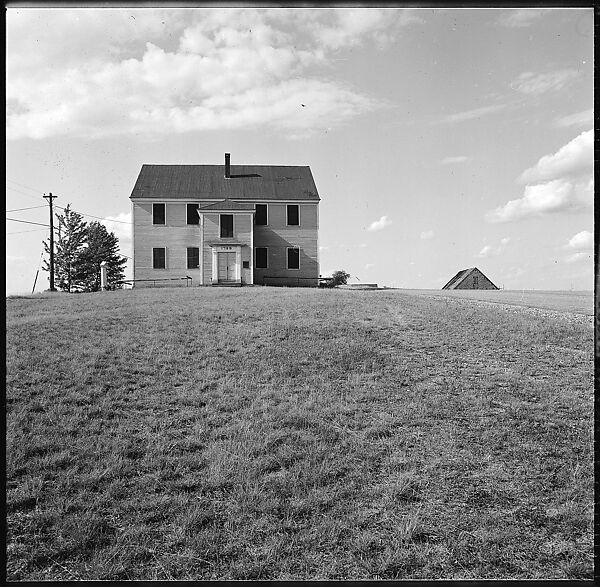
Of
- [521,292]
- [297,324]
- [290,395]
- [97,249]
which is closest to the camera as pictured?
[290,395]

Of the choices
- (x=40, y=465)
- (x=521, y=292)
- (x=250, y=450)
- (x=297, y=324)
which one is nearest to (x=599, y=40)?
(x=250, y=450)

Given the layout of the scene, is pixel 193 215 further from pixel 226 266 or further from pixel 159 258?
pixel 226 266

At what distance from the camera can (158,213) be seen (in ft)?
22.4

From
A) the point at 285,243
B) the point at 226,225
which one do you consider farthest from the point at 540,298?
the point at 226,225

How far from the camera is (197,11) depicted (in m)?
4.33

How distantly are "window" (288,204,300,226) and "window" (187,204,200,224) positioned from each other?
1.38 meters

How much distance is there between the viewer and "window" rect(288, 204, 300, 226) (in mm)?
7800

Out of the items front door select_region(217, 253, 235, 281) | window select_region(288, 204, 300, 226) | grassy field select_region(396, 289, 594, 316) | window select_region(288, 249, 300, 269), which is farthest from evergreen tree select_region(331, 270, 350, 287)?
grassy field select_region(396, 289, 594, 316)

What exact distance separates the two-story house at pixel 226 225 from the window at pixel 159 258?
0.01 meters

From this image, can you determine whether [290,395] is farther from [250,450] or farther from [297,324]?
[297,324]

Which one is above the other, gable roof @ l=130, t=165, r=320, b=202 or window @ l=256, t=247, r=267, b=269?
gable roof @ l=130, t=165, r=320, b=202

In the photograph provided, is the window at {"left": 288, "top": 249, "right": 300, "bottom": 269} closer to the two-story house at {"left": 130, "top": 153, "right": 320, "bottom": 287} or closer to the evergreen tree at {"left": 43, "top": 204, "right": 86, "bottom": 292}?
Result: the two-story house at {"left": 130, "top": 153, "right": 320, "bottom": 287}

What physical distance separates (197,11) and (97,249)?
2983mm

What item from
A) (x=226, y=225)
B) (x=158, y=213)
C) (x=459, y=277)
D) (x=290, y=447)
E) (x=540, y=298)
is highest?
(x=158, y=213)
